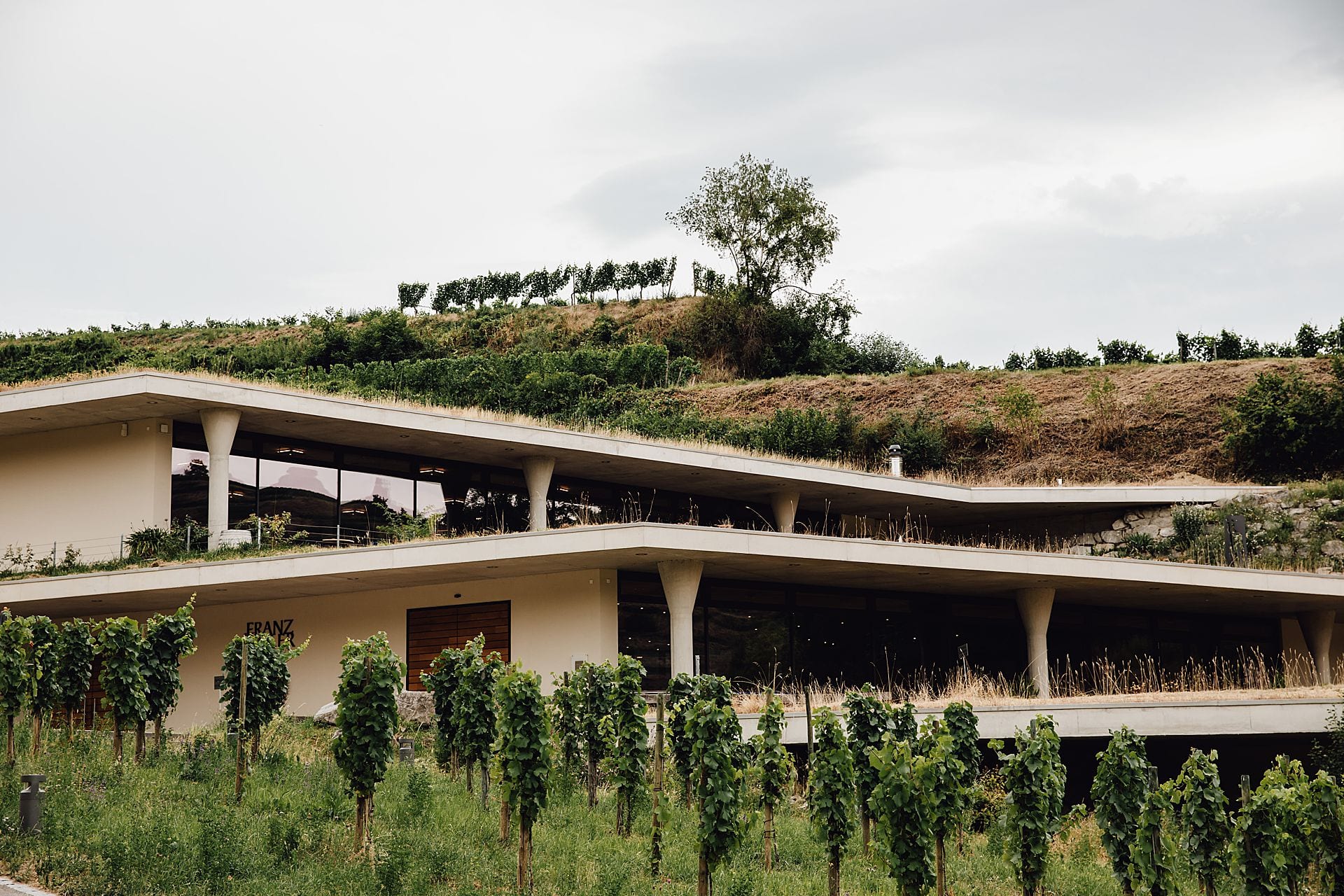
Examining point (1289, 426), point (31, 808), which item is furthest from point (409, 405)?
point (1289, 426)

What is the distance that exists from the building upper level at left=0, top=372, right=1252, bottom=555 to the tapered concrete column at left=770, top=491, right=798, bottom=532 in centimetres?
4

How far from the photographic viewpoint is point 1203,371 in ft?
141

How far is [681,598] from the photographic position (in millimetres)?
22844

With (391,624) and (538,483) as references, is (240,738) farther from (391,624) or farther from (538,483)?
(538,483)

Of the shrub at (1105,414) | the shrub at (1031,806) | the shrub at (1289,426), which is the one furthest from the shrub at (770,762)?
the shrub at (1105,414)

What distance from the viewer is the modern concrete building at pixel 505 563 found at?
2300cm

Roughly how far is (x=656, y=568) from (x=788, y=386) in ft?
79.9

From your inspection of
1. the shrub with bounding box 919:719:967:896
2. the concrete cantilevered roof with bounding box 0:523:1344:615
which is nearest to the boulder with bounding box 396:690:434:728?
the concrete cantilevered roof with bounding box 0:523:1344:615

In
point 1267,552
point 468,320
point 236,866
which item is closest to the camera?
point 236,866

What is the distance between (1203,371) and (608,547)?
96.1 ft

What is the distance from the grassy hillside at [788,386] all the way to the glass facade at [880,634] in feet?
20.2

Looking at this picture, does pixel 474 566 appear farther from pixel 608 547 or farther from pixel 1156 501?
pixel 1156 501

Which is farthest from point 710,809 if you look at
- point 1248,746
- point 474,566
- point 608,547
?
point 1248,746

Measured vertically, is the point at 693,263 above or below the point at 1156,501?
above
